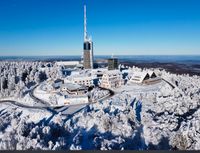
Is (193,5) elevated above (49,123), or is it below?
above

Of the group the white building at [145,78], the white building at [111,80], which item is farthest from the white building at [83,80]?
the white building at [145,78]

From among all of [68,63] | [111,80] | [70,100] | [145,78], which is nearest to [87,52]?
[68,63]

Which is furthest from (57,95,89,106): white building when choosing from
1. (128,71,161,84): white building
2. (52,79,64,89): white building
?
(128,71,161,84): white building

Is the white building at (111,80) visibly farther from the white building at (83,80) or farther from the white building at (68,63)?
the white building at (68,63)

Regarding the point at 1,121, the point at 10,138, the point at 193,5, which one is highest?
the point at 193,5

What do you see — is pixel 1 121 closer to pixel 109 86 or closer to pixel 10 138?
pixel 10 138

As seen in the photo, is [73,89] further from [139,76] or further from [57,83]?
[139,76]

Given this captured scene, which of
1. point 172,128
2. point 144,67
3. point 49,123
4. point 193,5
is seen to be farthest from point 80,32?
point 172,128
